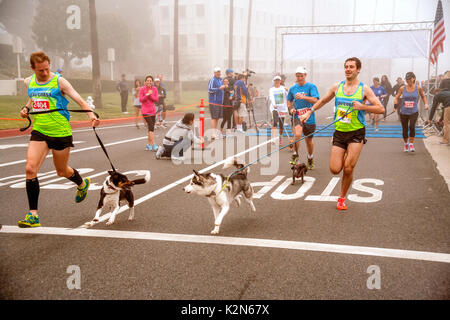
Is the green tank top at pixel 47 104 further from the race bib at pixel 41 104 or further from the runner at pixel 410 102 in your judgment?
the runner at pixel 410 102

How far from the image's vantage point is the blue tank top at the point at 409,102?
11.9 metres

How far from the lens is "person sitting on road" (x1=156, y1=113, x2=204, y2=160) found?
434 inches

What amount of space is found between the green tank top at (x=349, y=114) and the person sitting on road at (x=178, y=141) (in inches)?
197

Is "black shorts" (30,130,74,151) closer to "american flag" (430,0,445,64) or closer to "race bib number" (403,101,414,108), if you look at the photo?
"race bib number" (403,101,414,108)

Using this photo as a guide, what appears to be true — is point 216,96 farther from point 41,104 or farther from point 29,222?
point 29,222

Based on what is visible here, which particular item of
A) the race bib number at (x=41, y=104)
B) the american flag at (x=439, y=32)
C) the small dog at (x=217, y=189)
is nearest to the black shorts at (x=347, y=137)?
the small dog at (x=217, y=189)

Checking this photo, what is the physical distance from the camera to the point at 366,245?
4996 mm

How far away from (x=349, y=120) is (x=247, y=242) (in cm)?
263

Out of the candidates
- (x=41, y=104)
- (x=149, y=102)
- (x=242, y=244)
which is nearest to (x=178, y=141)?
(x=149, y=102)

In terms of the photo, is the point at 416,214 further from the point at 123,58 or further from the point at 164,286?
the point at 123,58

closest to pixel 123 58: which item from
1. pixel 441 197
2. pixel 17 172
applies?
pixel 17 172

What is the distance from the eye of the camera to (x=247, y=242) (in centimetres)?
514

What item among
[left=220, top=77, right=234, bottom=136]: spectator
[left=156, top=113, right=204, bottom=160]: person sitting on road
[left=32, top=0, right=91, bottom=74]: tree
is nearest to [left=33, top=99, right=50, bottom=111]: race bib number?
[left=156, top=113, right=204, bottom=160]: person sitting on road
